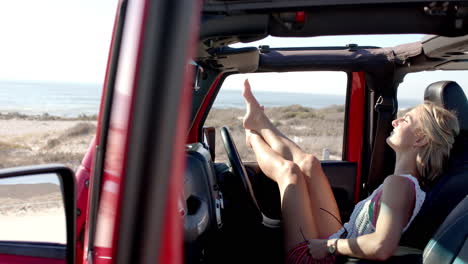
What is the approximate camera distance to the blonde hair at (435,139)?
2.45m

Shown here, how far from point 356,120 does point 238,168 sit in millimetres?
1764

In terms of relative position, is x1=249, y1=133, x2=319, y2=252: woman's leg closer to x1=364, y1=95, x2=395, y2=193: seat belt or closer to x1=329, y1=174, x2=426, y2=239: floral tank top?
x1=329, y1=174, x2=426, y2=239: floral tank top

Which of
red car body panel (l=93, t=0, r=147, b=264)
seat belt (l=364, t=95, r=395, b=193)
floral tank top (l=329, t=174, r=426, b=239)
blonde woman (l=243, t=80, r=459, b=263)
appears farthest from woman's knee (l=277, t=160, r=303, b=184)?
red car body panel (l=93, t=0, r=147, b=264)

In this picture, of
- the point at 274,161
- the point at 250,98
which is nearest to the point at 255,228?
the point at 274,161

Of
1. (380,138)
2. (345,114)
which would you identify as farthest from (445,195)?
(345,114)

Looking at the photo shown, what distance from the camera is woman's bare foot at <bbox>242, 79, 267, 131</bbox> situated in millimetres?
3311

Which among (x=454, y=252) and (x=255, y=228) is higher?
(x=454, y=252)

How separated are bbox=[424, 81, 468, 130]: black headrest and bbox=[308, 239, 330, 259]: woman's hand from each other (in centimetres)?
94

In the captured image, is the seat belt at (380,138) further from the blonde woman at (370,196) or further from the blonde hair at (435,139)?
the blonde hair at (435,139)

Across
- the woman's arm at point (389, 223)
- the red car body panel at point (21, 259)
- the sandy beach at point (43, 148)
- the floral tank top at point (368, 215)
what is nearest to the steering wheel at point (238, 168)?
the floral tank top at point (368, 215)

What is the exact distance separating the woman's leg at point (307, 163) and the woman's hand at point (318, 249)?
0.28 meters

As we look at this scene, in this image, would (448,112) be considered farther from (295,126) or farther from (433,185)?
(295,126)

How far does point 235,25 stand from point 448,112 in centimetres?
148

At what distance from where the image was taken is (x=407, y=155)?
256 cm
